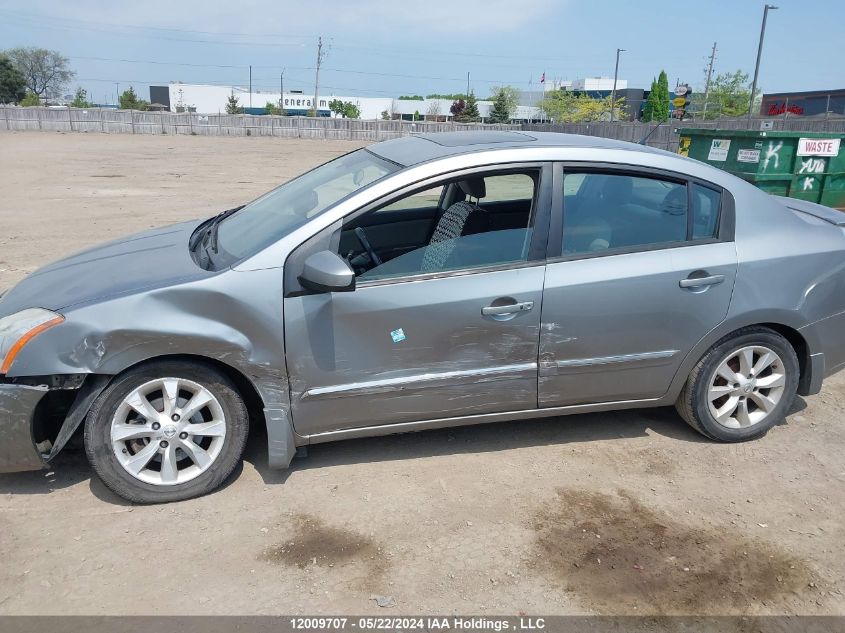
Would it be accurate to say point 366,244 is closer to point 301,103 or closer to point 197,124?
point 197,124

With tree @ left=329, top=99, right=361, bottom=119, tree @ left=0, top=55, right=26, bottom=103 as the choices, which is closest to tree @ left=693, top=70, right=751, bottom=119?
tree @ left=329, top=99, right=361, bottom=119

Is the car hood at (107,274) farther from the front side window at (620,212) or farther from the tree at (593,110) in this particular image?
the tree at (593,110)

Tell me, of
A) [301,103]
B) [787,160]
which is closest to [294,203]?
[787,160]

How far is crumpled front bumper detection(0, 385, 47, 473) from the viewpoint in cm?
320

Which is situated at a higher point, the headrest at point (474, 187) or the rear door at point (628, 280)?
the headrest at point (474, 187)

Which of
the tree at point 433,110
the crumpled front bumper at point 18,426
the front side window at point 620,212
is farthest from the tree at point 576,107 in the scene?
the crumpled front bumper at point 18,426

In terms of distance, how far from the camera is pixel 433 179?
3.64 meters

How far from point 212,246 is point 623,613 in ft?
8.96

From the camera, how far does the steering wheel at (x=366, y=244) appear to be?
12.2 feet

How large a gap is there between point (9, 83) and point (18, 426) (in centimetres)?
9885

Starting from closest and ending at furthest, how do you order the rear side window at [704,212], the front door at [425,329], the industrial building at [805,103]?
the front door at [425,329] → the rear side window at [704,212] → the industrial building at [805,103]

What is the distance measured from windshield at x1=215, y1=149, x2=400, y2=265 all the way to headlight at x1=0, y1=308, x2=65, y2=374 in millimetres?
865

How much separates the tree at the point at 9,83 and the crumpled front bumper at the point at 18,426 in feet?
320

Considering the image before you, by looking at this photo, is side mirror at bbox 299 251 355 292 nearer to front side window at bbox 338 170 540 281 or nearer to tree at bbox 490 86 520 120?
front side window at bbox 338 170 540 281
